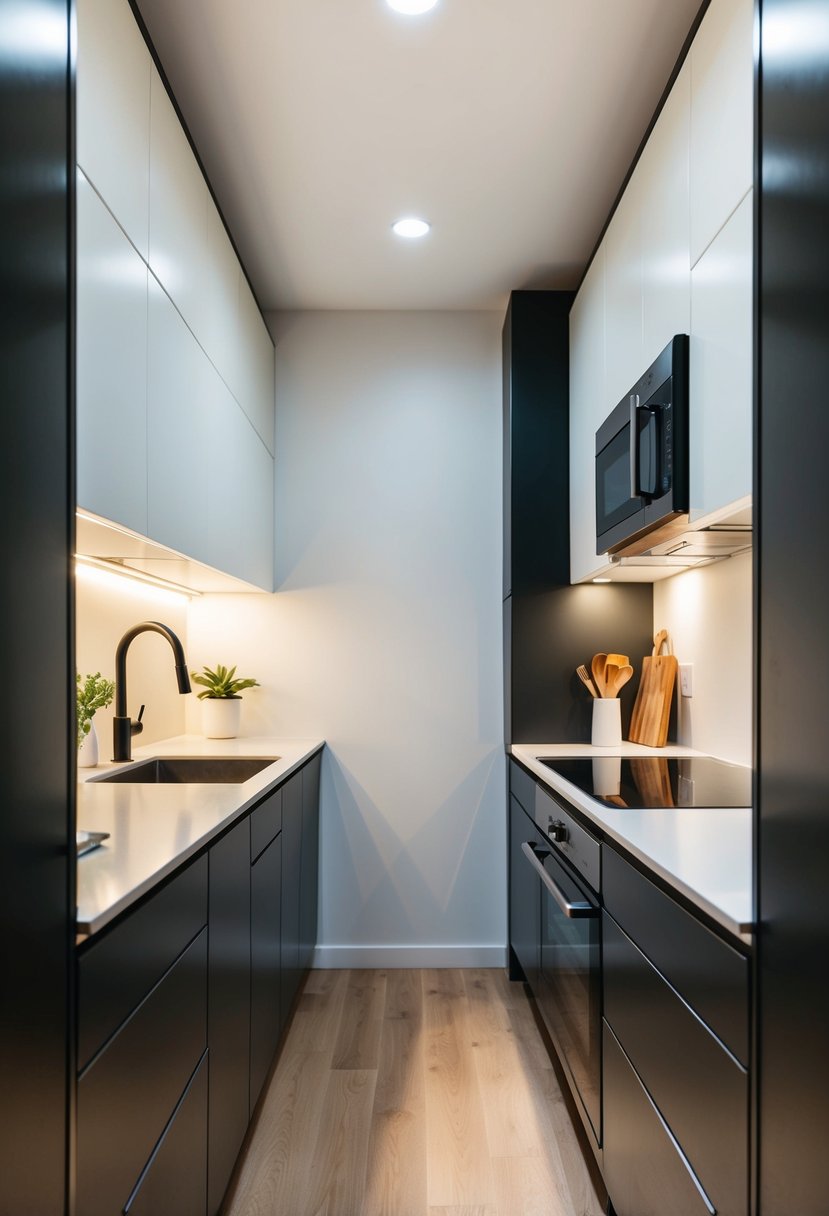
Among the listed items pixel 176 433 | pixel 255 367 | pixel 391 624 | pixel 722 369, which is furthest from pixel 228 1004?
pixel 255 367

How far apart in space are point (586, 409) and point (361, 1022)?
215 centimetres

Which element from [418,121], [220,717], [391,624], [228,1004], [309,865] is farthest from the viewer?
[391,624]

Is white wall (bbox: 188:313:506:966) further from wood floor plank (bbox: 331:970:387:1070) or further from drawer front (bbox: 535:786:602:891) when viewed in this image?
drawer front (bbox: 535:786:602:891)

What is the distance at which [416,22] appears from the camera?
1831 millimetres

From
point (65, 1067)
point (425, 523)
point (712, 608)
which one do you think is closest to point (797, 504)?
point (65, 1067)

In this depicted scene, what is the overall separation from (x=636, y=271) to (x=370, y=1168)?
2.27 m

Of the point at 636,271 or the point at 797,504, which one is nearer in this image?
the point at 797,504

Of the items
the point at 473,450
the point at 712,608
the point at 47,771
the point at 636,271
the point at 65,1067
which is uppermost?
the point at 636,271

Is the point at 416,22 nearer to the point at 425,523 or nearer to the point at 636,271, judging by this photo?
the point at 636,271

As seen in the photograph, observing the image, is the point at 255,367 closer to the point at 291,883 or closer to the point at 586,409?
the point at 586,409

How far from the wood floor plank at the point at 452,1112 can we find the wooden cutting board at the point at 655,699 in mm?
1121

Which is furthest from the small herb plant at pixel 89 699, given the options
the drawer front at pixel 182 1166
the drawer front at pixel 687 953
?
the drawer front at pixel 687 953

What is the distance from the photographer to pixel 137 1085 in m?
1.17

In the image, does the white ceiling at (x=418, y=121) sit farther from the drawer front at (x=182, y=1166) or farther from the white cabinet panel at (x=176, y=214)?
the drawer front at (x=182, y=1166)
